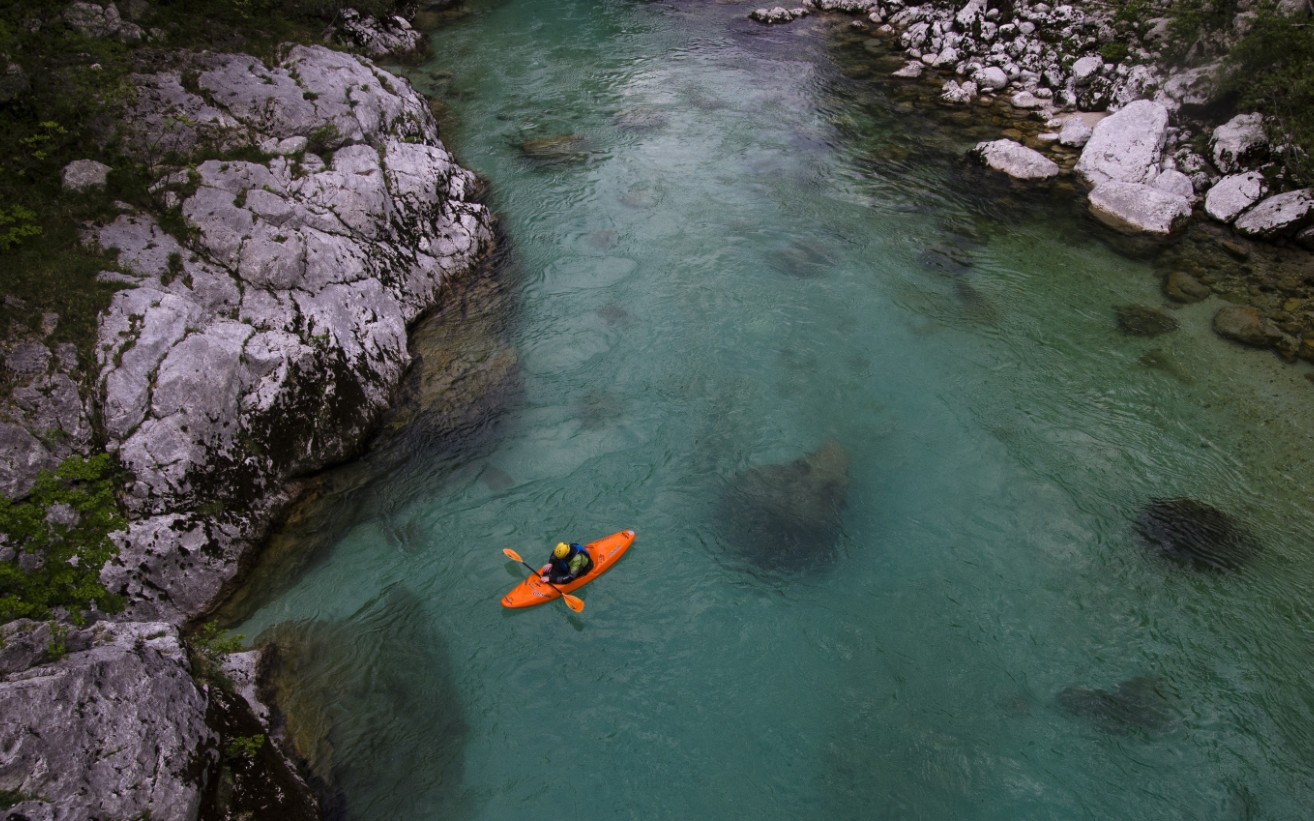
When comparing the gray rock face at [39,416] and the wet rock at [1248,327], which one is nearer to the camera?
the gray rock face at [39,416]

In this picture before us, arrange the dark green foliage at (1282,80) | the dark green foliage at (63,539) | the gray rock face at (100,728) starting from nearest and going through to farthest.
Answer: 1. the gray rock face at (100,728)
2. the dark green foliage at (63,539)
3. the dark green foliage at (1282,80)

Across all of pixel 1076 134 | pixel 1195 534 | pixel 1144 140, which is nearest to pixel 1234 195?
pixel 1144 140

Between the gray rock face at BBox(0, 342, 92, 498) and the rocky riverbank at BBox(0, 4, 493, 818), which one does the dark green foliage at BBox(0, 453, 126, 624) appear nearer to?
the gray rock face at BBox(0, 342, 92, 498)

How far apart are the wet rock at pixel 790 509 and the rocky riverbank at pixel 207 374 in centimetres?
754

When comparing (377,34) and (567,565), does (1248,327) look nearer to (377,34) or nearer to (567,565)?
(567,565)

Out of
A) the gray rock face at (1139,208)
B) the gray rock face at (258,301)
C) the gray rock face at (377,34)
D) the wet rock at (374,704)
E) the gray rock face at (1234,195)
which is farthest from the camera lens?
the gray rock face at (377,34)

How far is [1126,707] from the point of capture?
9.98 metres

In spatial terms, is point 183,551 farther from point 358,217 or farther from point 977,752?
point 977,752

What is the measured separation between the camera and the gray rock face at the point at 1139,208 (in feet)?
62.8

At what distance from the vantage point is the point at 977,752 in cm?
955

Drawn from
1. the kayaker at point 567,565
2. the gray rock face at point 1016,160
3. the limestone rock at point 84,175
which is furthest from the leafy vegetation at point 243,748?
the gray rock face at point 1016,160

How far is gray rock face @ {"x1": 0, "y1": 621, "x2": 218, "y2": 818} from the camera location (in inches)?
269

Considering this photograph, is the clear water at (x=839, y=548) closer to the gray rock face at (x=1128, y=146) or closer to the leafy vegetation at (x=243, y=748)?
the leafy vegetation at (x=243, y=748)

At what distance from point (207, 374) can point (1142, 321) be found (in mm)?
20175
